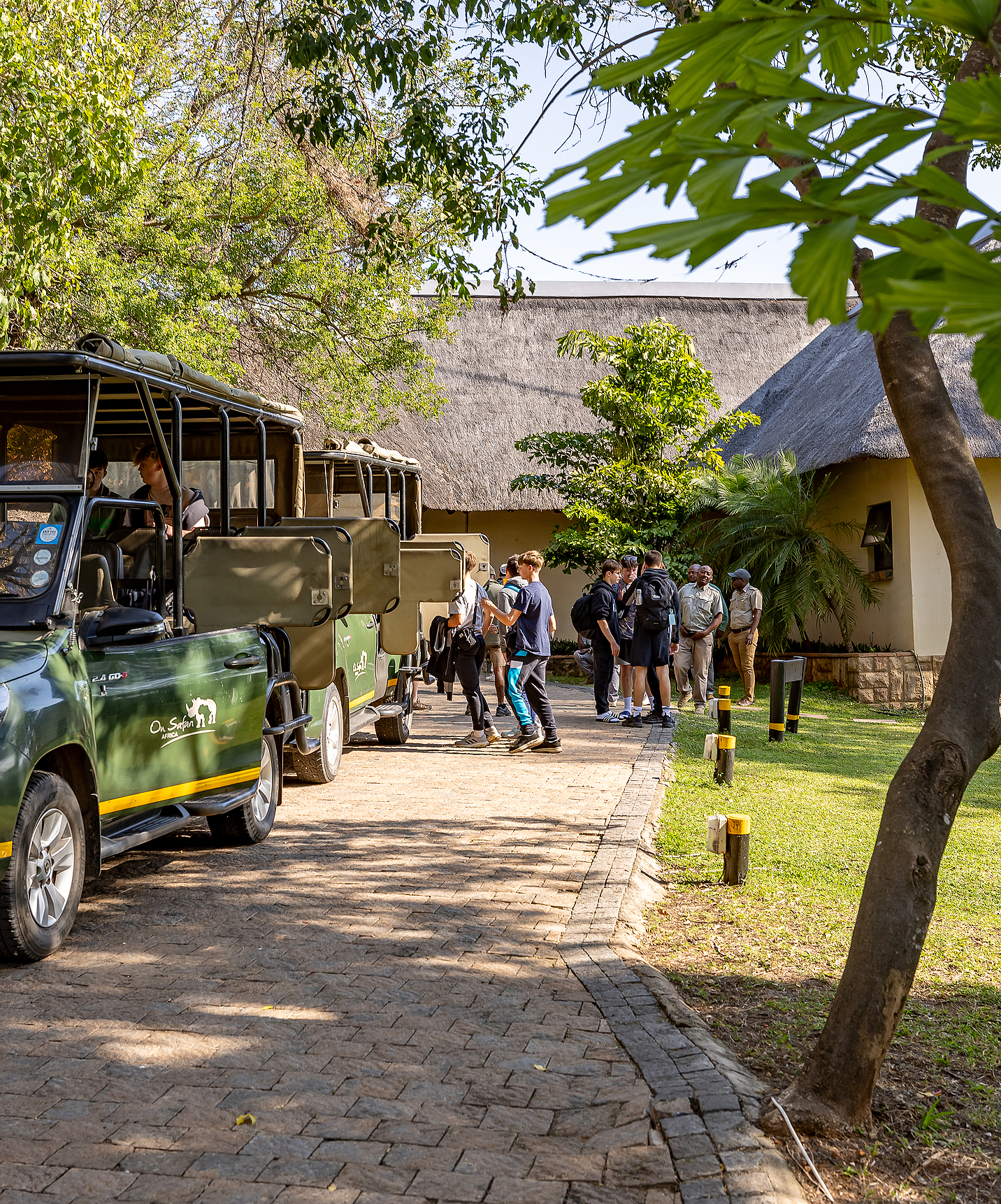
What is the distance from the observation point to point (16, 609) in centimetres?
554

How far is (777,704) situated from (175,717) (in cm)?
823

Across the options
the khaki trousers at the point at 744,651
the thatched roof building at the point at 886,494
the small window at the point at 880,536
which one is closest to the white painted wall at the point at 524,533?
the thatched roof building at the point at 886,494

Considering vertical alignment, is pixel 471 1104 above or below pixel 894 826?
below

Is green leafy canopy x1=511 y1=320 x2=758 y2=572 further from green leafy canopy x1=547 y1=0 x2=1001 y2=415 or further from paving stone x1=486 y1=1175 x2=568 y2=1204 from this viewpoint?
green leafy canopy x1=547 y1=0 x2=1001 y2=415

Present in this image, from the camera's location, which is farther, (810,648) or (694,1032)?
(810,648)

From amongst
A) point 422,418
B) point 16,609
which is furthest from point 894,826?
point 422,418

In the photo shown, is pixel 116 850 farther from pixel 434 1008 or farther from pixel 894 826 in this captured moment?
pixel 894 826

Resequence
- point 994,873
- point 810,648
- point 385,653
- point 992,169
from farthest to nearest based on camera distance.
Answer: point 810,648, point 385,653, point 992,169, point 994,873

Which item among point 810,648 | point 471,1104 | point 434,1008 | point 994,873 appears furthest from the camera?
point 810,648

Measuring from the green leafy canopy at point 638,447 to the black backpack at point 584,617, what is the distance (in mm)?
5904

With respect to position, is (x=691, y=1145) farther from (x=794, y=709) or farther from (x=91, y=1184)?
(x=794, y=709)

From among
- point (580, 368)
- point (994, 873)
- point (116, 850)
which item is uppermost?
point (580, 368)

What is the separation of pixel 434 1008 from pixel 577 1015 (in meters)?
0.56

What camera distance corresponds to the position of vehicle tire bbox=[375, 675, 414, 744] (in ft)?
40.6
